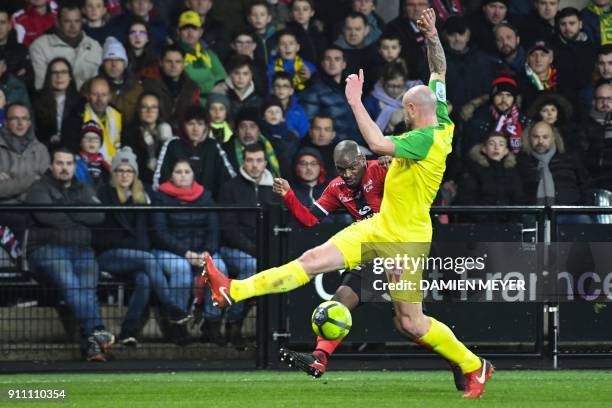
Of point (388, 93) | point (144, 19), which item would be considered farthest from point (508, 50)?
point (144, 19)

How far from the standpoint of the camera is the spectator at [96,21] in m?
15.8

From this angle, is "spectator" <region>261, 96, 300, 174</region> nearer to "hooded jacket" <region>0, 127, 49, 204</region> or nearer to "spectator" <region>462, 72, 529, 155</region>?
"spectator" <region>462, 72, 529, 155</region>

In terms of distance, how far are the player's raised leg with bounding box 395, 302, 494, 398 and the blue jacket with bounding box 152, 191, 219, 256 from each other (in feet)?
11.4

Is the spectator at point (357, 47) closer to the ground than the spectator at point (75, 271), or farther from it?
farther from it

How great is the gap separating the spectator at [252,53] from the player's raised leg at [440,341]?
6.00m

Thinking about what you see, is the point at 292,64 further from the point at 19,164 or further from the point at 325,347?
the point at 325,347

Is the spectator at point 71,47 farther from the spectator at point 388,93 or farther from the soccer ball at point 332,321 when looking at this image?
the soccer ball at point 332,321

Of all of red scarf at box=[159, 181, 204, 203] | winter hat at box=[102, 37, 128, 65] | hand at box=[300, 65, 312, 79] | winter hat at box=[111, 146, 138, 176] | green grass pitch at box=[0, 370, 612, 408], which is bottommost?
green grass pitch at box=[0, 370, 612, 408]

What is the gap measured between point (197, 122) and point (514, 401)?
6.20m

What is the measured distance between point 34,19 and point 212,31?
2093 mm

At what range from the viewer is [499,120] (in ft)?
51.9

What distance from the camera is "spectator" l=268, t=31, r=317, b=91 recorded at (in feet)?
52.4

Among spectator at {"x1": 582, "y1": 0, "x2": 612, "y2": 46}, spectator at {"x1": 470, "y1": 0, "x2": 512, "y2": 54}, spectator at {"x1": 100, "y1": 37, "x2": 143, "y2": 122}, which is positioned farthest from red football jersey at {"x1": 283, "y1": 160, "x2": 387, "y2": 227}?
spectator at {"x1": 582, "y1": 0, "x2": 612, "y2": 46}

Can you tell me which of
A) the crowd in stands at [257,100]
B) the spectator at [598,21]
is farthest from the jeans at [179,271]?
the spectator at [598,21]
